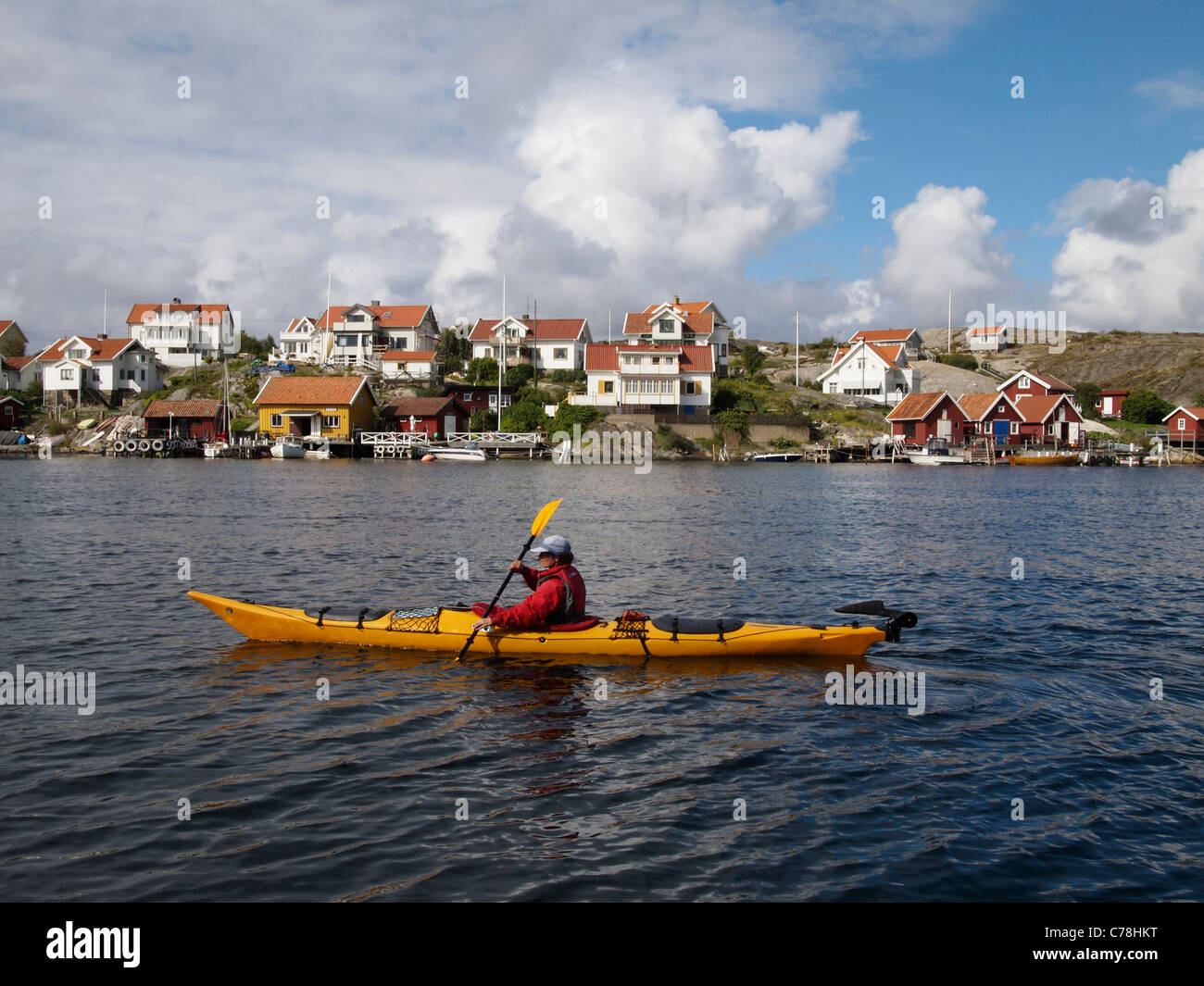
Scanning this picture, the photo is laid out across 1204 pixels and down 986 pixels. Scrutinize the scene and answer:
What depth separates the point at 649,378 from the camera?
3091 inches

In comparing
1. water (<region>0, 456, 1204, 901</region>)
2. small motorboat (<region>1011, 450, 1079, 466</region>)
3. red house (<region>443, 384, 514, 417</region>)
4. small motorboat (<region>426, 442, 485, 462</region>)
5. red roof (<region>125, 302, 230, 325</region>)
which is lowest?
water (<region>0, 456, 1204, 901</region>)

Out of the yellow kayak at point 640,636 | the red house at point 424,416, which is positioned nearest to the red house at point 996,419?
the red house at point 424,416

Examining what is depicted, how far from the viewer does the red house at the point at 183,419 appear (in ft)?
257

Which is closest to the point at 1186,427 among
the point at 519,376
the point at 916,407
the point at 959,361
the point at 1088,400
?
the point at 1088,400

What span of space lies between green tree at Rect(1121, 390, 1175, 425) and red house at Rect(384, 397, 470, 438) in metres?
65.9

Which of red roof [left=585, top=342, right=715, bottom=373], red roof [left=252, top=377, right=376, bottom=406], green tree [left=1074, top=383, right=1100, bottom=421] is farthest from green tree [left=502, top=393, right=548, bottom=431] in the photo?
green tree [left=1074, top=383, right=1100, bottom=421]

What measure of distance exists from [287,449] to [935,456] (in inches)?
2111

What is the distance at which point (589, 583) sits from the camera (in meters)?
18.8

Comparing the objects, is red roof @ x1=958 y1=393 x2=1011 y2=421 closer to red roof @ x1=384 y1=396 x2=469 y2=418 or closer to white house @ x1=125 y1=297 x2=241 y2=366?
red roof @ x1=384 y1=396 x2=469 y2=418

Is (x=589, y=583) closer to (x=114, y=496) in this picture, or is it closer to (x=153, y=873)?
(x=153, y=873)

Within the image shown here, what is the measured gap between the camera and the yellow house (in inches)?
3007

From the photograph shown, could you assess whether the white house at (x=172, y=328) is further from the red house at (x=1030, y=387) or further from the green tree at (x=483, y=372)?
the red house at (x=1030, y=387)

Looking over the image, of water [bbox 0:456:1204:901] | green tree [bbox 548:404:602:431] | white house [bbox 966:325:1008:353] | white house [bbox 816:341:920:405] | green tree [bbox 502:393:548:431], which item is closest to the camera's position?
water [bbox 0:456:1204:901]

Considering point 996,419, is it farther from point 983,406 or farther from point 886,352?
point 886,352
